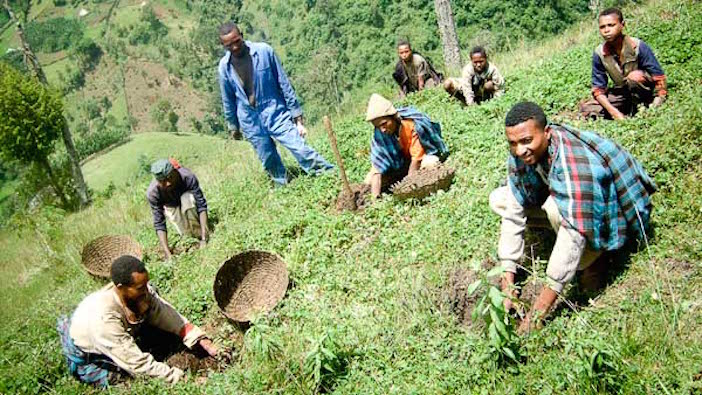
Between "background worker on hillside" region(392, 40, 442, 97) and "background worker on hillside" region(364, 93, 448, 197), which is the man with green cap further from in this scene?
"background worker on hillside" region(392, 40, 442, 97)

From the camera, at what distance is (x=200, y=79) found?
108500mm

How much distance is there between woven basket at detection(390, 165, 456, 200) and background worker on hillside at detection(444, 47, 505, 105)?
2.60 metres

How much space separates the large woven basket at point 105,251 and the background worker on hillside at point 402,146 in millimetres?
3659

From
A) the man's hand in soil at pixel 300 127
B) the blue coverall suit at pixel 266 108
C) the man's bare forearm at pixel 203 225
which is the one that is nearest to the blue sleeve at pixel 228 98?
the blue coverall suit at pixel 266 108

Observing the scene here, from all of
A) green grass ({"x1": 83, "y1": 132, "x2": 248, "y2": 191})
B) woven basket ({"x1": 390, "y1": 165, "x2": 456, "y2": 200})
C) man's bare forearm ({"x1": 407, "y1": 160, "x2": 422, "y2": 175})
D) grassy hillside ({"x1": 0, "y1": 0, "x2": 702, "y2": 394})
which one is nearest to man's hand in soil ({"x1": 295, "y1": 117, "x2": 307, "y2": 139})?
grassy hillside ({"x1": 0, "y1": 0, "x2": 702, "y2": 394})

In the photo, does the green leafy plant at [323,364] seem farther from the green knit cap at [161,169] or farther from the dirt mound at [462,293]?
the green knit cap at [161,169]

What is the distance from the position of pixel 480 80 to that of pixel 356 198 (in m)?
3.04

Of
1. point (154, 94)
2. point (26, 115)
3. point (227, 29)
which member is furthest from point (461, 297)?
point (154, 94)

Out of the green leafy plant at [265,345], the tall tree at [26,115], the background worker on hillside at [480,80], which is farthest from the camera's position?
the tall tree at [26,115]

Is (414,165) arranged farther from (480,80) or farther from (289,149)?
(480,80)

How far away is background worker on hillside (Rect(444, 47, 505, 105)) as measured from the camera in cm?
747

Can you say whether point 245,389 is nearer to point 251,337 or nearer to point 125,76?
point 251,337

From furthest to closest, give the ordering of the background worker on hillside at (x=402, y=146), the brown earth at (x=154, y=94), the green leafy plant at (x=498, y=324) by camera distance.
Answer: the brown earth at (x=154, y=94)
the background worker on hillside at (x=402, y=146)
the green leafy plant at (x=498, y=324)

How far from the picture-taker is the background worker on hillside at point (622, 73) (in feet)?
16.6
